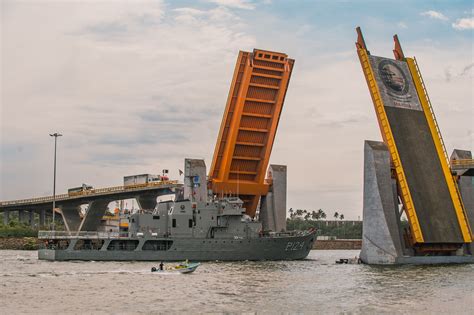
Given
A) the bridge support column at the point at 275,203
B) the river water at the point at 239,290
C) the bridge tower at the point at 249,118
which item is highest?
the bridge tower at the point at 249,118

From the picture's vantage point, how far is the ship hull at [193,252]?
4406 cm

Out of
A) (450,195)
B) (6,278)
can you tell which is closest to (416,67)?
(450,195)

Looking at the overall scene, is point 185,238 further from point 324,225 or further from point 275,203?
point 324,225

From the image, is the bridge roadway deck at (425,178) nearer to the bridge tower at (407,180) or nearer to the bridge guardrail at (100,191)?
the bridge tower at (407,180)

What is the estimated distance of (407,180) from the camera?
127 feet

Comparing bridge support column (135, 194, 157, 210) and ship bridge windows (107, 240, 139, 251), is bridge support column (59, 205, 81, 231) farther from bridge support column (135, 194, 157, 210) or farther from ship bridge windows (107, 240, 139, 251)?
ship bridge windows (107, 240, 139, 251)

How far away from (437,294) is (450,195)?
14736mm

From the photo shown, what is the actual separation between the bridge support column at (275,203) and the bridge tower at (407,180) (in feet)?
43.1

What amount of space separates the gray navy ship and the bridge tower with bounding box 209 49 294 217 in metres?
2.60

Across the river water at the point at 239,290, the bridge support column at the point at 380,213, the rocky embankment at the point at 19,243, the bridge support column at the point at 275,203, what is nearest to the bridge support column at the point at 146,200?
the rocky embankment at the point at 19,243

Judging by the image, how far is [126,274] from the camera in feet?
112

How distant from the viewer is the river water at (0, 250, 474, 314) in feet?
75.5

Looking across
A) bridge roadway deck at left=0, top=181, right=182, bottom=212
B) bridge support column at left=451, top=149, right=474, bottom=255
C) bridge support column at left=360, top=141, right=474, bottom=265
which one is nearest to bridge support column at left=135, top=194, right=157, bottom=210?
bridge roadway deck at left=0, top=181, right=182, bottom=212

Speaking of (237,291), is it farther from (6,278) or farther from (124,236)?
(124,236)
